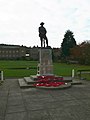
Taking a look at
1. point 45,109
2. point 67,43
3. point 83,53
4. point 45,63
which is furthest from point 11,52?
point 45,109

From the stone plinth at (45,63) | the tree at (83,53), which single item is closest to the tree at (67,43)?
the tree at (83,53)

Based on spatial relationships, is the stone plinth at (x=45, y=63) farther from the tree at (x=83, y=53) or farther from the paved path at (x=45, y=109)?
the tree at (x=83, y=53)

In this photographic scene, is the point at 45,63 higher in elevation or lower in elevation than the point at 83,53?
lower

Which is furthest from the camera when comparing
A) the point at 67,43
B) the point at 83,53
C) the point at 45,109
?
the point at 67,43

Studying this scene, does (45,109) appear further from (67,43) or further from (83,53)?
(67,43)

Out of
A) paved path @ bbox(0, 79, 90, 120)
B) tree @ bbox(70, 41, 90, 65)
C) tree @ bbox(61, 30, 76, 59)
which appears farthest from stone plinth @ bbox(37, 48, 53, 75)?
tree @ bbox(61, 30, 76, 59)

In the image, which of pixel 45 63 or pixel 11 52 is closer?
pixel 45 63

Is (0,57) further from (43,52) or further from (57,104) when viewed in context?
(57,104)

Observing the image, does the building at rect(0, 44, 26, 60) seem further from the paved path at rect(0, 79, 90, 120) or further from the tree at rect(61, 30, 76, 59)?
the paved path at rect(0, 79, 90, 120)

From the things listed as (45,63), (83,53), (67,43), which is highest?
(67,43)

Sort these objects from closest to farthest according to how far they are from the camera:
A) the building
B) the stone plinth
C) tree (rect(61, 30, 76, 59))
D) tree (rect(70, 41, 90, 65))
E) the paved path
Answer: the paved path < the stone plinth < tree (rect(70, 41, 90, 65)) < tree (rect(61, 30, 76, 59)) < the building

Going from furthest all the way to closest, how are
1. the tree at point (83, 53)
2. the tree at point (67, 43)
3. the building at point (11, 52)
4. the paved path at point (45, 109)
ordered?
the building at point (11, 52) < the tree at point (67, 43) < the tree at point (83, 53) < the paved path at point (45, 109)

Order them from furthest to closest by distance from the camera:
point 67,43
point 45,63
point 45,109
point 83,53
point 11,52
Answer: point 11,52, point 67,43, point 83,53, point 45,63, point 45,109

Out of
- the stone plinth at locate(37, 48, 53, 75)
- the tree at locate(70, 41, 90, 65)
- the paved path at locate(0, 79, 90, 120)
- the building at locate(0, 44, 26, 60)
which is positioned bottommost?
the paved path at locate(0, 79, 90, 120)
